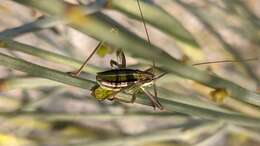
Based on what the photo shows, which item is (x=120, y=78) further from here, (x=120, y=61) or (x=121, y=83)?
(x=120, y=61)

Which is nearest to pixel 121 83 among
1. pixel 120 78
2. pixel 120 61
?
pixel 120 78

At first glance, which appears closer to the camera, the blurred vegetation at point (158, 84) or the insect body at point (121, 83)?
the insect body at point (121, 83)

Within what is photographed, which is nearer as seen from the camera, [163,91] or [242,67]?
[163,91]

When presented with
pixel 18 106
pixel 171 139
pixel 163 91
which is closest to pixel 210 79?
pixel 163 91

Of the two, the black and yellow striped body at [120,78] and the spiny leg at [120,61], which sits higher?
the spiny leg at [120,61]

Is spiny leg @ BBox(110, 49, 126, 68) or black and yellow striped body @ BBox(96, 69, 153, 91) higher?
spiny leg @ BBox(110, 49, 126, 68)

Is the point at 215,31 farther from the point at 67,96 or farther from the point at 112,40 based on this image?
the point at 112,40

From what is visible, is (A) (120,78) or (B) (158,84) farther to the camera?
(B) (158,84)

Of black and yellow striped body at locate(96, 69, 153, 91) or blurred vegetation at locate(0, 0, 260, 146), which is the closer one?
black and yellow striped body at locate(96, 69, 153, 91)
